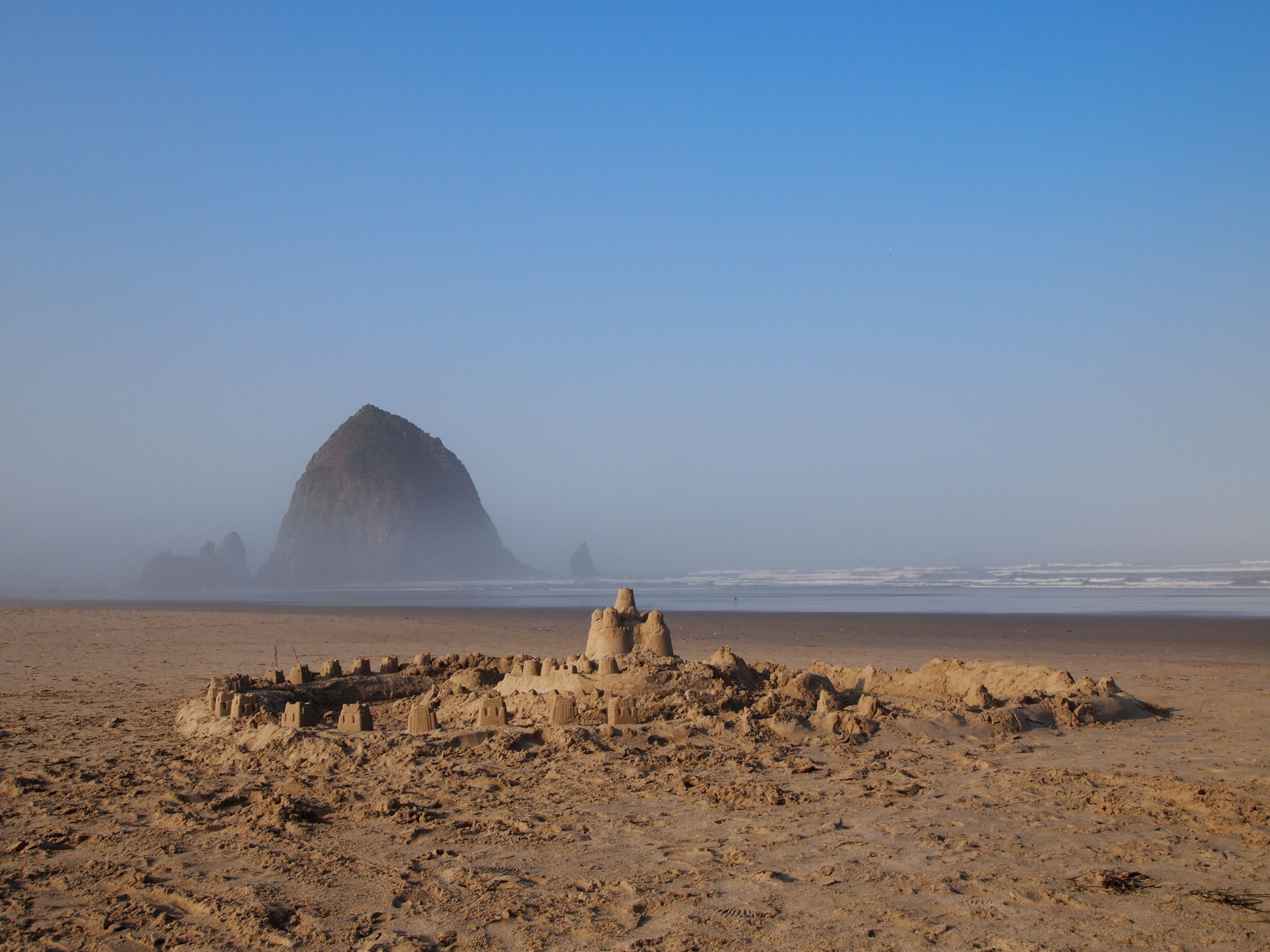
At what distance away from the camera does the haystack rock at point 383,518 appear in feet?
280

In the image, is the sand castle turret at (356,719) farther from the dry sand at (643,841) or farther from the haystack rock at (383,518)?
the haystack rock at (383,518)

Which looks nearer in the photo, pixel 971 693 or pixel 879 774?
pixel 879 774

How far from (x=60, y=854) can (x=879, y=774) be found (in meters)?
5.20

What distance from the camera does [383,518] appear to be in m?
86.6

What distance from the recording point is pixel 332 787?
6.21 m

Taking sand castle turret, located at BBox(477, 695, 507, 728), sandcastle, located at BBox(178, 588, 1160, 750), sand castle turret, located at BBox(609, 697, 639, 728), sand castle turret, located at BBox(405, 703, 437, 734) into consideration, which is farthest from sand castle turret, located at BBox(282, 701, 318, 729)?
sand castle turret, located at BBox(609, 697, 639, 728)

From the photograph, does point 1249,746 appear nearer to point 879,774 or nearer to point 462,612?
point 879,774

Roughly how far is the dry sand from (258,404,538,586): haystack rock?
77915 millimetres

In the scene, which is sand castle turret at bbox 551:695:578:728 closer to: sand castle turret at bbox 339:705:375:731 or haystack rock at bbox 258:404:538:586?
sand castle turret at bbox 339:705:375:731

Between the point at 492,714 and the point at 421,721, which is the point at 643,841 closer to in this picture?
the point at 492,714

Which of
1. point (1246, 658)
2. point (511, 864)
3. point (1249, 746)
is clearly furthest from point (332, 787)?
point (1246, 658)

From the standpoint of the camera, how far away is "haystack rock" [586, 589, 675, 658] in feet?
32.6

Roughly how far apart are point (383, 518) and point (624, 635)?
80.4 m

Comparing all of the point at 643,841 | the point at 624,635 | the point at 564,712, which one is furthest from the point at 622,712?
the point at 643,841
